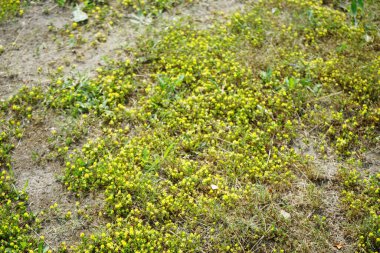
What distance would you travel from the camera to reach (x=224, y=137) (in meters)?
4.79

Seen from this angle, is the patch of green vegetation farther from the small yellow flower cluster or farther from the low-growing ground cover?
the small yellow flower cluster

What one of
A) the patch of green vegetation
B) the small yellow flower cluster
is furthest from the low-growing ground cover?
the patch of green vegetation

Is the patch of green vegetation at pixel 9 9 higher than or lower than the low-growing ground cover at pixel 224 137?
higher

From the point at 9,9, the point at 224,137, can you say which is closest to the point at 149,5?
the point at 9,9

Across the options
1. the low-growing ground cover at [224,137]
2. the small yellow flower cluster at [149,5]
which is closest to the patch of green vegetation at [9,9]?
the low-growing ground cover at [224,137]

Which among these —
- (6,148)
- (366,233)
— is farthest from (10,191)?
(366,233)

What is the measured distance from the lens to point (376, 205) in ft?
14.0

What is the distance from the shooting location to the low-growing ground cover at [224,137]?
4074 mm

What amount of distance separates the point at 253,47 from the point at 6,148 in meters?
3.22

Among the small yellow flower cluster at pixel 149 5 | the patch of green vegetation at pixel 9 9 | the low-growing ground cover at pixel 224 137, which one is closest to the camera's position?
the low-growing ground cover at pixel 224 137

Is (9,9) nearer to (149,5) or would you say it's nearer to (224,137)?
(149,5)

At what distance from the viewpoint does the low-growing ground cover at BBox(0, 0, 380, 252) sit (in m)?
4.07

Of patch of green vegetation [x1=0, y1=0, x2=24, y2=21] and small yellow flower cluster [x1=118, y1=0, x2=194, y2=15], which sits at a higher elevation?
small yellow flower cluster [x1=118, y1=0, x2=194, y2=15]

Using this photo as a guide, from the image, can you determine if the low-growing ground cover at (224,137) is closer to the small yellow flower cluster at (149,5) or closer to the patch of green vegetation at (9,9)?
the small yellow flower cluster at (149,5)
